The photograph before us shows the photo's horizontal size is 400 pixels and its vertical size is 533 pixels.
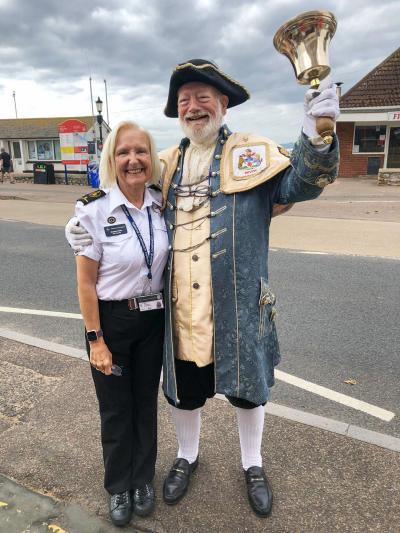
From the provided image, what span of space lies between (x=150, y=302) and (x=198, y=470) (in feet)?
3.58

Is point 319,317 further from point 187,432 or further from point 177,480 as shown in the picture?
point 177,480

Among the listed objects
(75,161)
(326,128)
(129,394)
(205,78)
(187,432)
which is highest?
(205,78)

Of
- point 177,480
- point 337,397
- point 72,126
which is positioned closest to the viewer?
point 177,480

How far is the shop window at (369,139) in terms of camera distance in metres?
19.6

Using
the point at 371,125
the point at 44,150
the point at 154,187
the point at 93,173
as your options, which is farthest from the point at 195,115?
the point at 44,150

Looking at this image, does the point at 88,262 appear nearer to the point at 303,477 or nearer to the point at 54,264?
the point at 303,477

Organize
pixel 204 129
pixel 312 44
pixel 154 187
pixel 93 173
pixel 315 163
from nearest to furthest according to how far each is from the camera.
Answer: pixel 312 44
pixel 315 163
pixel 204 129
pixel 154 187
pixel 93 173

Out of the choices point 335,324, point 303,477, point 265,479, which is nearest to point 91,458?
point 265,479

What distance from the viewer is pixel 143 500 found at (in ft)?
7.43

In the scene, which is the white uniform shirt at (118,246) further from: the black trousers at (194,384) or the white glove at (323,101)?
the white glove at (323,101)

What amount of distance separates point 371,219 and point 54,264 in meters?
7.49

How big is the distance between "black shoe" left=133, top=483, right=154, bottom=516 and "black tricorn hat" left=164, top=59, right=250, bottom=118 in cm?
194

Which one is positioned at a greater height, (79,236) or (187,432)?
(79,236)

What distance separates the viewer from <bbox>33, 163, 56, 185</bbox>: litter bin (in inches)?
908
